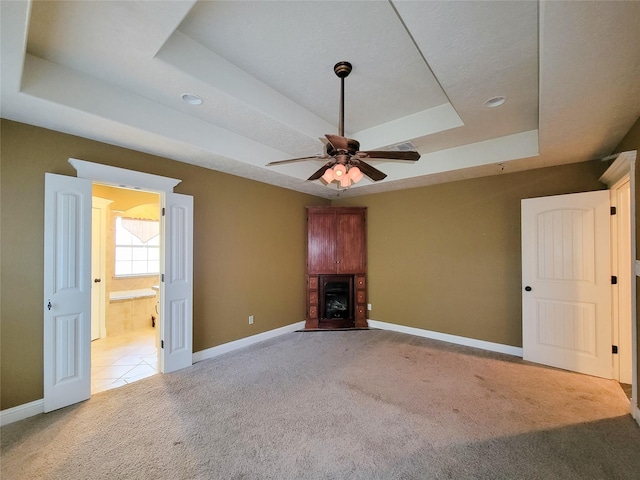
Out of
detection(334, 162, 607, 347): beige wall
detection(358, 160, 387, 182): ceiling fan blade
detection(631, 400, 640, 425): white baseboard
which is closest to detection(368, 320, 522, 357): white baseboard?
detection(334, 162, 607, 347): beige wall

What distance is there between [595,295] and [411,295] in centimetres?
233

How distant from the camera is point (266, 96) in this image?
2.70m

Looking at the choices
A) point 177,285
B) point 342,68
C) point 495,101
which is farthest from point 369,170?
point 177,285

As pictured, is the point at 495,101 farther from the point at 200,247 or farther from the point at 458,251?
the point at 200,247

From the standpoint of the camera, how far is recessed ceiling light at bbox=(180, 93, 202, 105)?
2463 millimetres

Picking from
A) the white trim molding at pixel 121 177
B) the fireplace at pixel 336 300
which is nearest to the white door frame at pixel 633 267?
the fireplace at pixel 336 300

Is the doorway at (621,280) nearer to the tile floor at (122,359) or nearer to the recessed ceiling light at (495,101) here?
the recessed ceiling light at (495,101)

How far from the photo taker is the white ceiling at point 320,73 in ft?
5.19

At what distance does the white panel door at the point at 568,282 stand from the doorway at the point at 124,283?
4926 millimetres

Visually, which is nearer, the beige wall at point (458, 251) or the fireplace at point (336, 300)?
the beige wall at point (458, 251)

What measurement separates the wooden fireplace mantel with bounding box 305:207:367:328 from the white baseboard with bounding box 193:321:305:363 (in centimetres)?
35

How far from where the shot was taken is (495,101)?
2578 millimetres

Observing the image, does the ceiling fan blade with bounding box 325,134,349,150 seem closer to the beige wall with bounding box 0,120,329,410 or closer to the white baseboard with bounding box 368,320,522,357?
the beige wall with bounding box 0,120,329,410

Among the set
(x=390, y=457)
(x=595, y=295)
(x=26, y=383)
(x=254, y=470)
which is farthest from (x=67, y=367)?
(x=595, y=295)
